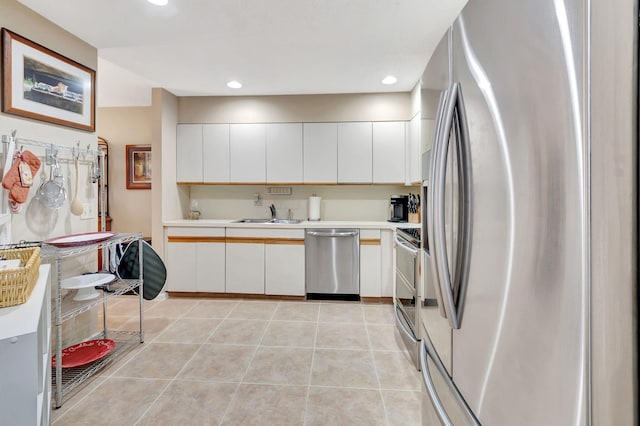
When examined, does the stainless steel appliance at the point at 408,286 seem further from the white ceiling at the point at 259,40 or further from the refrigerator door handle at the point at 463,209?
the white ceiling at the point at 259,40

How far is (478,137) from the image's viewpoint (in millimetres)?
745

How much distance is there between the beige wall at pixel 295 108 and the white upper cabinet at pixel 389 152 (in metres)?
0.12

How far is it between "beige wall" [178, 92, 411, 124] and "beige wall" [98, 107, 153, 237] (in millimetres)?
951

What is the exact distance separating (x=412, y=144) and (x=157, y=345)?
3193mm

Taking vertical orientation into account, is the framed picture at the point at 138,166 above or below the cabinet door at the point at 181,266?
above

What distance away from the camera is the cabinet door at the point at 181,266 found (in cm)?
373

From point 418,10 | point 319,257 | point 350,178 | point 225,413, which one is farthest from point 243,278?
point 418,10

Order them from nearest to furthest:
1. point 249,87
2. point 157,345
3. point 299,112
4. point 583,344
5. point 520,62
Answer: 1. point 583,344
2. point 520,62
3. point 157,345
4. point 249,87
5. point 299,112

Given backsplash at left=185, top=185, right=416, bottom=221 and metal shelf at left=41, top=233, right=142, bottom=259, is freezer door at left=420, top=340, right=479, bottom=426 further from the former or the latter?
backsplash at left=185, top=185, right=416, bottom=221

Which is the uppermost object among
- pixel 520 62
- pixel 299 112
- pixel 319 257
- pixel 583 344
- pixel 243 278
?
pixel 299 112

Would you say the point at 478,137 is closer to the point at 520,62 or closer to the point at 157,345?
the point at 520,62

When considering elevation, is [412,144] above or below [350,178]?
above

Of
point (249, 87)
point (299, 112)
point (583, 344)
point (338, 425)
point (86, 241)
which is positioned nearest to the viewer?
point (583, 344)

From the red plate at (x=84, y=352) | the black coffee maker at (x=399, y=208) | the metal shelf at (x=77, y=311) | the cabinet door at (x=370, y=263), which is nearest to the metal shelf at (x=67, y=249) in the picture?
the metal shelf at (x=77, y=311)
